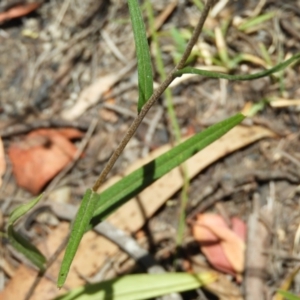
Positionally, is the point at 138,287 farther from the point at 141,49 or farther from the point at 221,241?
the point at 141,49

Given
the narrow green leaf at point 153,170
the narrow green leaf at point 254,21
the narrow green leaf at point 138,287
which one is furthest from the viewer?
the narrow green leaf at point 254,21

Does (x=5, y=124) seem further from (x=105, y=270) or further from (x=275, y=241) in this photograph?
(x=275, y=241)

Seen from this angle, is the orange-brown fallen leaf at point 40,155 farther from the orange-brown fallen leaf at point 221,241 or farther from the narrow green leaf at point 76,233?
the narrow green leaf at point 76,233

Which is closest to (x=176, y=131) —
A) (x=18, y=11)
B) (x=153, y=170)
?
(x=153, y=170)

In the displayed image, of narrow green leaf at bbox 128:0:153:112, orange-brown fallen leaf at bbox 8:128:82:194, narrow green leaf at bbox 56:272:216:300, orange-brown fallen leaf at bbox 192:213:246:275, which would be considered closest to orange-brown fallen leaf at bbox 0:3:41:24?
orange-brown fallen leaf at bbox 8:128:82:194

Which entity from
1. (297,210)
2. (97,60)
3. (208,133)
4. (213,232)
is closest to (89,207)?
(208,133)

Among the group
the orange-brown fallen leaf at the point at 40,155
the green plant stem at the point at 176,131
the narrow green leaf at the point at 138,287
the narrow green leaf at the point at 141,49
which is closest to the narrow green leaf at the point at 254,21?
the green plant stem at the point at 176,131
